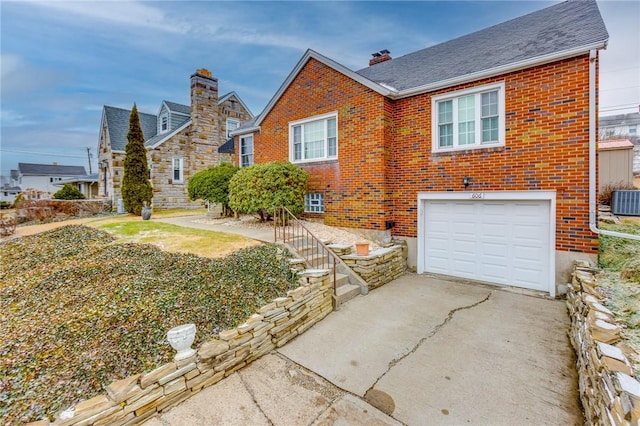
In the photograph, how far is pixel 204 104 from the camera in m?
19.4

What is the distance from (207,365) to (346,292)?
3.28 m

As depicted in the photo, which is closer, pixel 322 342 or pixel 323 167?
pixel 322 342

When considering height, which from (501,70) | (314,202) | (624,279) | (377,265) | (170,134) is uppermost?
(170,134)

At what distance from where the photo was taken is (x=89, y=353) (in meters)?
3.47

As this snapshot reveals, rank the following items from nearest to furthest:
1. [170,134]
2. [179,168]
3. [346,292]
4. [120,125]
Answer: [346,292] → [170,134] → [179,168] → [120,125]

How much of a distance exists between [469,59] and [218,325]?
926 cm

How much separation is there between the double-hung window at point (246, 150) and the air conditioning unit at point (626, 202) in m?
12.7

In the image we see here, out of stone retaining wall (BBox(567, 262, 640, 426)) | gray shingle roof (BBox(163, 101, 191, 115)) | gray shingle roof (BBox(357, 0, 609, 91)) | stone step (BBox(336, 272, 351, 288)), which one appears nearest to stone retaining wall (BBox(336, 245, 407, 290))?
stone step (BBox(336, 272, 351, 288))

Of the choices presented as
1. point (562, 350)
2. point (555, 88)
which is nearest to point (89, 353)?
point (562, 350)

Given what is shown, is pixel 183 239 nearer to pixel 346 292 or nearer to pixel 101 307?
pixel 101 307

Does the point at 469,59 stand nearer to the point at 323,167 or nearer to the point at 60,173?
the point at 323,167

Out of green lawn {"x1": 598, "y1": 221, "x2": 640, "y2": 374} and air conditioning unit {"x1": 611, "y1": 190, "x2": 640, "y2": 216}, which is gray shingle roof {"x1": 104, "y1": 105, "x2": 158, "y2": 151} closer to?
green lawn {"x1": 598, "y1": 221, "x2": 640, "y2": 374}

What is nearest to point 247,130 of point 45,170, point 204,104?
point 204,104

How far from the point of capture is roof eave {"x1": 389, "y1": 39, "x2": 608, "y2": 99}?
6.04 meters
